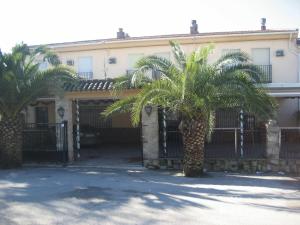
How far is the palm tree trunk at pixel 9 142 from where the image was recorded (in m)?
15.3

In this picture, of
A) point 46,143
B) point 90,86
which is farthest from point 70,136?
point 90,86

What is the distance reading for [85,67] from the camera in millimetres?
25219

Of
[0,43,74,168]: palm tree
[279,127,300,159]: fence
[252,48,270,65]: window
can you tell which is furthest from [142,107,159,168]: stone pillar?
[252,48,270,65]: window

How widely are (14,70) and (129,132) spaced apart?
10867mm

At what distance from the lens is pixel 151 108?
15180mm

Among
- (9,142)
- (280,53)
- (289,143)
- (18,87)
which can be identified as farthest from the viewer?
(280,53)

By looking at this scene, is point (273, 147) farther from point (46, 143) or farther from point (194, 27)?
point (194, 27)

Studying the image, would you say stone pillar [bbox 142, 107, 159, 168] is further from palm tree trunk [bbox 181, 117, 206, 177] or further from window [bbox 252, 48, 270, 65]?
window [bbox 252, 48, 270, 65]

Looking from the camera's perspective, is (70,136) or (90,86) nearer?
(90,86)

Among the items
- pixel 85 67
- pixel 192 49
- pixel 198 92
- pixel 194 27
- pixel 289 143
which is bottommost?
pixel 289 143

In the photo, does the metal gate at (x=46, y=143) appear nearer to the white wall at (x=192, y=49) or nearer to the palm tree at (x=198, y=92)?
the palm tree at (x=198, y=92)

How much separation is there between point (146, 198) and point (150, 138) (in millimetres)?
5509

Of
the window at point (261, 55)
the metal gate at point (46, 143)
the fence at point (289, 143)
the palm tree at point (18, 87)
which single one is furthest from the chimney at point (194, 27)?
the metal gate at point (46, 143)

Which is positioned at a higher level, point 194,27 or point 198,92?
point 194,27
